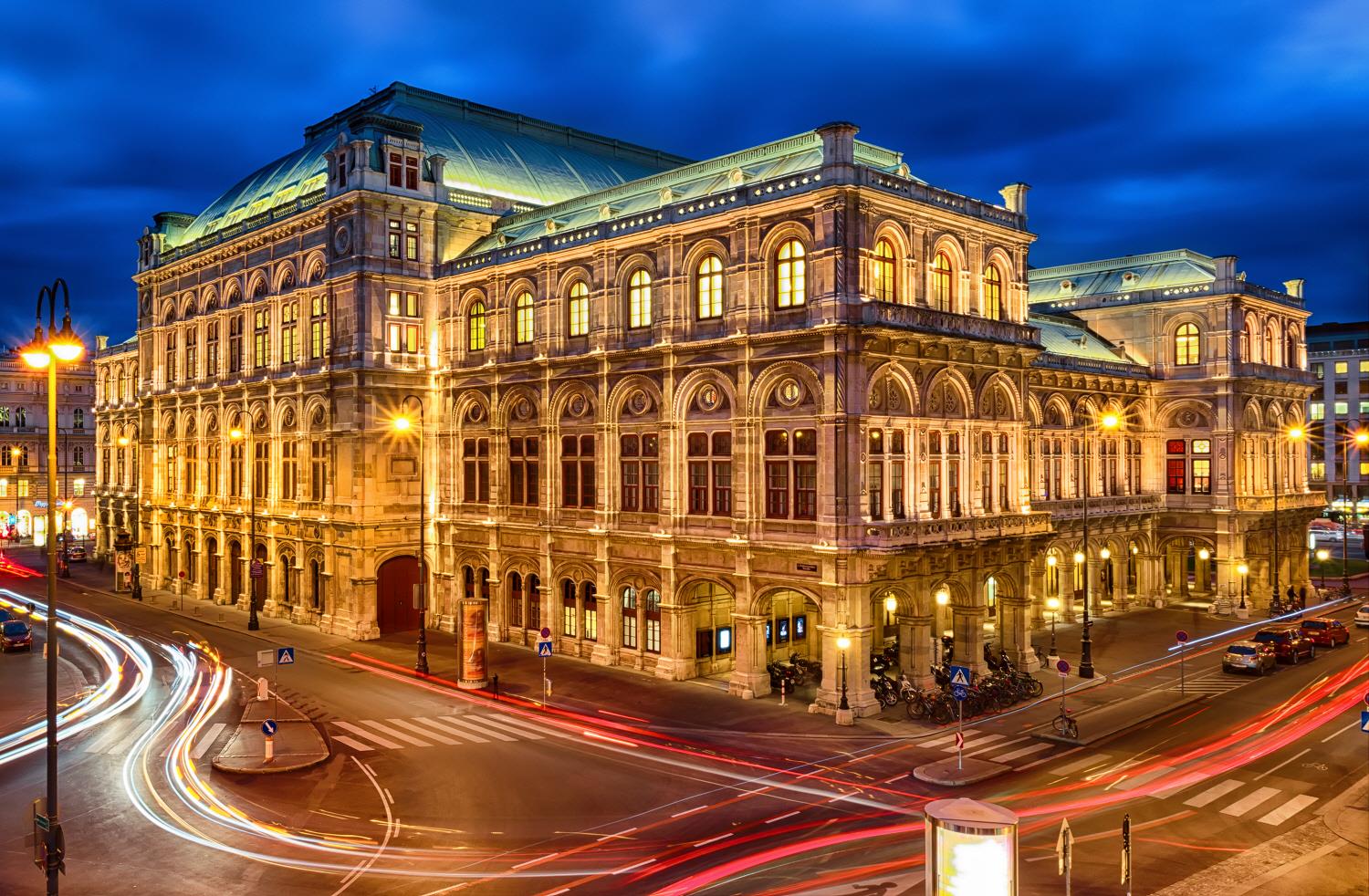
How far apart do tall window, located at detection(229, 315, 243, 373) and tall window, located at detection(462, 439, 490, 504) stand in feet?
64.9

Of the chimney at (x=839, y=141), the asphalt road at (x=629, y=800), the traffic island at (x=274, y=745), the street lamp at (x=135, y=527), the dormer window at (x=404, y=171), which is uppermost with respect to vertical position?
the dormer window at (x=404, y=171)

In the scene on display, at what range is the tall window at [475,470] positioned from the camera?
169 feet

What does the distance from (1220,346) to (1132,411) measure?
620 centimetres

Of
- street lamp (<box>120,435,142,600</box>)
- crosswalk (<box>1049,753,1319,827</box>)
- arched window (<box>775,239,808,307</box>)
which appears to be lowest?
crosswalk (<box>1049,753,1319,827</box>)

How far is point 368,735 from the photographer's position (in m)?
32.8

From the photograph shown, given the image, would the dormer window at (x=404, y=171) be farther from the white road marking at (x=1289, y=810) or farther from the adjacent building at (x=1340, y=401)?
the adjacent building at (x=1340, y=401)

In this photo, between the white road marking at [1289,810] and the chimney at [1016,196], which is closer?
the white road marking at [1289,810]

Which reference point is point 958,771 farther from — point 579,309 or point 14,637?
point 14,637

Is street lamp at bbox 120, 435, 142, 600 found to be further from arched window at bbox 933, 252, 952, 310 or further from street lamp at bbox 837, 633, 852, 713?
arched window at bbox 933, 252, 952, 310

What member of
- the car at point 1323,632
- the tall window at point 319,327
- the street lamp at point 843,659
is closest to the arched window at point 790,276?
the street lamp at point 843,659

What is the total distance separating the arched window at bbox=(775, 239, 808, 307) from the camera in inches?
1480

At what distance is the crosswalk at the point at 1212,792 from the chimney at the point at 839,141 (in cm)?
2139

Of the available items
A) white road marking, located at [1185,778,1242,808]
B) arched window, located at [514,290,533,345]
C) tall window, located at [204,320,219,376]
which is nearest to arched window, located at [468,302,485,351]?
arched window, located at [514,290,533,345]

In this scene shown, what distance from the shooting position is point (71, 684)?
41.0 metres
